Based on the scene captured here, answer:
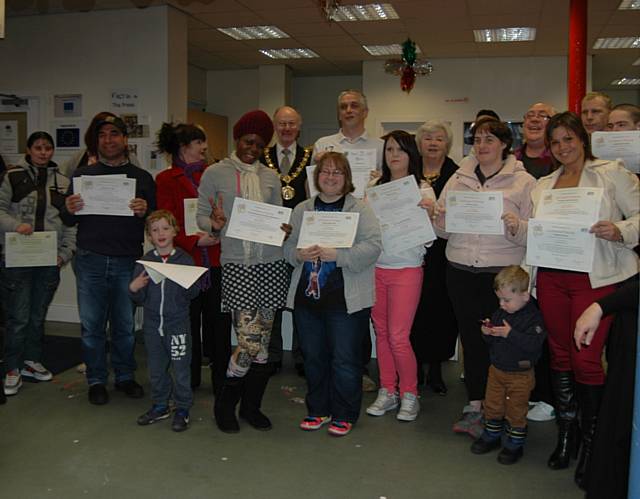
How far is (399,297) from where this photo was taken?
3463mm

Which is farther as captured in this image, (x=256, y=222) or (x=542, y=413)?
(x=542, y=413)

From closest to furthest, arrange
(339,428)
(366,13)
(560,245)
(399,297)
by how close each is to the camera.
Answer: (560,245) → (339,428) → (399,297) → (366,13)

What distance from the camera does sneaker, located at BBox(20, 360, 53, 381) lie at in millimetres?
4242

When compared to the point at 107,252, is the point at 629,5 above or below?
above

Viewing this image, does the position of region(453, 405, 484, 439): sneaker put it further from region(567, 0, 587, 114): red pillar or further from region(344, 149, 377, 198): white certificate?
region(567, 0, 587, 114): red pillar

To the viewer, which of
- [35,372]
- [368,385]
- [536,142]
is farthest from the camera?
[35,372]

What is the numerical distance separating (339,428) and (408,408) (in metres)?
0.46

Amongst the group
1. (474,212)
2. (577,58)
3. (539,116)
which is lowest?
(474,212)

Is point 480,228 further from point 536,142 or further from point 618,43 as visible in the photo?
point 618,43

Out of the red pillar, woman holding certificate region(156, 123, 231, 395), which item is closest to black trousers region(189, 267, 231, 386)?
woman holding certificate region(156, 123, 231, 395)

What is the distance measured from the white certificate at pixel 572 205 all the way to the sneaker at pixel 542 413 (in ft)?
4.48

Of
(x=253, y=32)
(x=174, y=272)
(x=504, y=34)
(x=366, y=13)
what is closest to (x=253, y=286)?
(x=174, y=272)

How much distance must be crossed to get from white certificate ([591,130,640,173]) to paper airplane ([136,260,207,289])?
A: 2.05 meters

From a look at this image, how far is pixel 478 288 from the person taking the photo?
3234 mm
